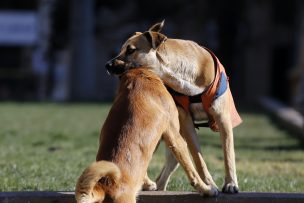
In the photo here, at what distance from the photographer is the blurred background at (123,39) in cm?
3797

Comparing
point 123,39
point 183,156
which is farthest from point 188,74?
point 123,39

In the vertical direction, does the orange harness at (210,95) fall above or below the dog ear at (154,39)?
below

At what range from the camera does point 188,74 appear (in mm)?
7918

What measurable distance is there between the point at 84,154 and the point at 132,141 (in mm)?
6023

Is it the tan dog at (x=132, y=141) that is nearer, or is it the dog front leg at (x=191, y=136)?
the tan dog at (x=132, y=141)

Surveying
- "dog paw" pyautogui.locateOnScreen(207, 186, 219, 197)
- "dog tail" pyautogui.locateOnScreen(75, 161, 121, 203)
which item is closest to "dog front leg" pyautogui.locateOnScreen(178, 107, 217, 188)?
"dog paw" pyautogui.locateOnScreen(207, 186, 219, 197)

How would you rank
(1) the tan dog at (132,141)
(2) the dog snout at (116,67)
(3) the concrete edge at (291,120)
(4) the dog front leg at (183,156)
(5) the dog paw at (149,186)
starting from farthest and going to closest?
(3) the concrete edge at (291,120), (5) the dog paw at (149,186), (2) the dog snout at (116,67), (4) the dog front leg at (183,156), (1) the tan dog at (132,141)

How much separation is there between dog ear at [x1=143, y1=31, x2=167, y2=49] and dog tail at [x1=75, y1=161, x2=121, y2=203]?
5.32 feet

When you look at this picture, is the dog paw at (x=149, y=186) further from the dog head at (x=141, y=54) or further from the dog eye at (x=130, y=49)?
the dog eye at (x=130, y=49)

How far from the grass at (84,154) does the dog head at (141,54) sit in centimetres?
151

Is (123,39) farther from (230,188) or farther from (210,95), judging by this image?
(230,188)

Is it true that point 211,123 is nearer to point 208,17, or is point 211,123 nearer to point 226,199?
point 226,199

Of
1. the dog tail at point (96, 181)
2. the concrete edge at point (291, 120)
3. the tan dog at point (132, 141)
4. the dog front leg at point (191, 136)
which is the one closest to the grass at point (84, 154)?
the concrete edge at point (291, 120)

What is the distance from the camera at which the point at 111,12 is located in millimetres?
42688
